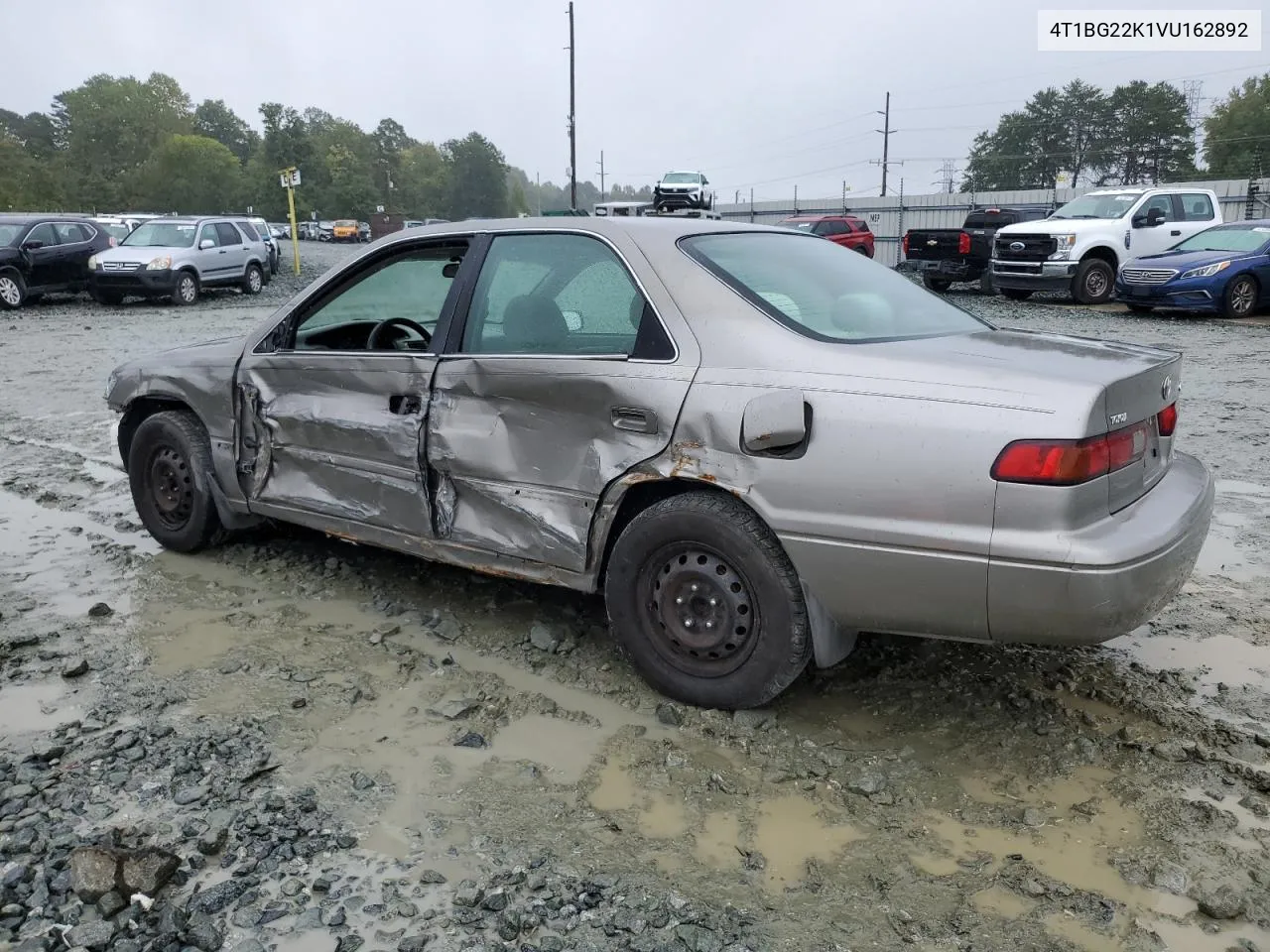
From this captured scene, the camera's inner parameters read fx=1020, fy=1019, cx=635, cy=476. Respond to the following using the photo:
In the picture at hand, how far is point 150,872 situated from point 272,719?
2.97ft

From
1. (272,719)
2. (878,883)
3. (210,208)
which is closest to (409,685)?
(272,719)

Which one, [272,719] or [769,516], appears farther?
[272,719]

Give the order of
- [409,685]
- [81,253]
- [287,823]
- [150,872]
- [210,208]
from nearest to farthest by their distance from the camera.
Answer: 1. [150,872]
2. [287,823]
3. [409,685]
4. [81,253]
5. [210,208]

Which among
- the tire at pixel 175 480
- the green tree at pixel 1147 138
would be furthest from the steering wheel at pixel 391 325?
the green tree at pixel 1147 138

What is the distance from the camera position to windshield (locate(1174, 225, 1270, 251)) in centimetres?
1561

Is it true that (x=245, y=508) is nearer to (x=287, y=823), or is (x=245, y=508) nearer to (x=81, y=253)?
(x=287, y=823)

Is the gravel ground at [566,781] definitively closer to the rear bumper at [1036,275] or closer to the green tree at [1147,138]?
the rear bumper at [1036,275]

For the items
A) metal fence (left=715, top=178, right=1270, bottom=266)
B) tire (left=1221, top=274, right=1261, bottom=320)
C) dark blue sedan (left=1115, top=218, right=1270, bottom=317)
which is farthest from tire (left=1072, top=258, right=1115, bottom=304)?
metal fence (left=715, top=178, right=1270, bottom=266)

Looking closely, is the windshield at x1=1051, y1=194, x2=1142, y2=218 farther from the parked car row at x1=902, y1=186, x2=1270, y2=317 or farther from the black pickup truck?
the black pickup truck

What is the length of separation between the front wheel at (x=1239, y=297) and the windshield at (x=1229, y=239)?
22.3 inches

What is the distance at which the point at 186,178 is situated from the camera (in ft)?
304

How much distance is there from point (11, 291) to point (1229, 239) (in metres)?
21.3

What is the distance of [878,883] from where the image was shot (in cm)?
259

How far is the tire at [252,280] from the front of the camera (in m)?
22.3
